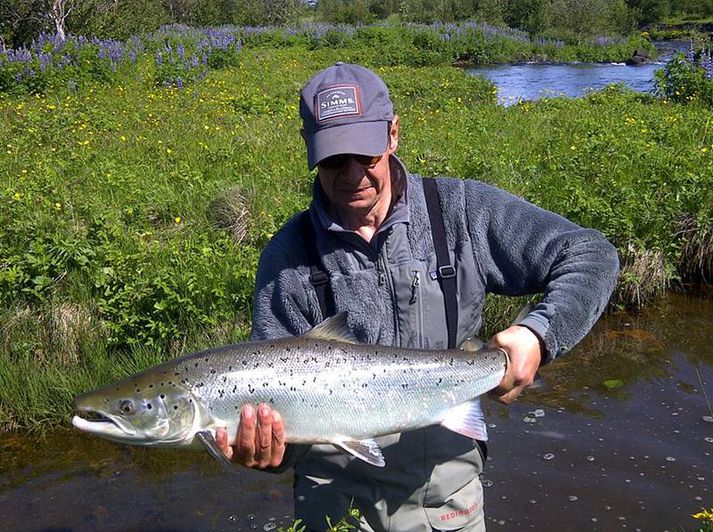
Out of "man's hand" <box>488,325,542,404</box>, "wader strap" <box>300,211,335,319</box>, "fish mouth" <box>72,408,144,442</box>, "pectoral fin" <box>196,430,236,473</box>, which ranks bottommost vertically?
"pectoral fin" <box>196,430,236,473</box>

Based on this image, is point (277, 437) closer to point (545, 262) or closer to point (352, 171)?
point (352, 171)

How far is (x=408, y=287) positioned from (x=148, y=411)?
1.03 m

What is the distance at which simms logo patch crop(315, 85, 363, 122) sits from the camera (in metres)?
2.63

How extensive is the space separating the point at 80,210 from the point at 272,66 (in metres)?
15.5

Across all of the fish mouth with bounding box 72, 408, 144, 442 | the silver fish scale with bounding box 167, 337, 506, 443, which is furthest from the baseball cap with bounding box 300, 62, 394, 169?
the fish mouth with bounding box 72, 408, 144, 442

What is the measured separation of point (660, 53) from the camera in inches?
1501

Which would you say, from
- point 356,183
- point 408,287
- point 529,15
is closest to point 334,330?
point 408,287

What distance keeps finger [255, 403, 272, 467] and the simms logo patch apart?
1040mm

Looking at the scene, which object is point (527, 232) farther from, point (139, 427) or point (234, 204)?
point (234, 204)

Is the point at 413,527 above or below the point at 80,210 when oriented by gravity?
below

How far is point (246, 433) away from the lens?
265 centimetres

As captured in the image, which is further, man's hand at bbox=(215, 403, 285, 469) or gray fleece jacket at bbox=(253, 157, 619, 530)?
gray fleece jacket at bbox=(253, 157, 619, 530)

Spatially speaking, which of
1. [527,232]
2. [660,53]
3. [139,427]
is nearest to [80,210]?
[139,427]

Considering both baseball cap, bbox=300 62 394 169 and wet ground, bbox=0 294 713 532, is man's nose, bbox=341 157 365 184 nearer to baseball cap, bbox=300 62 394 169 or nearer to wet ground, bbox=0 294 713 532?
baseball cap, bbox=300 62 394 169
